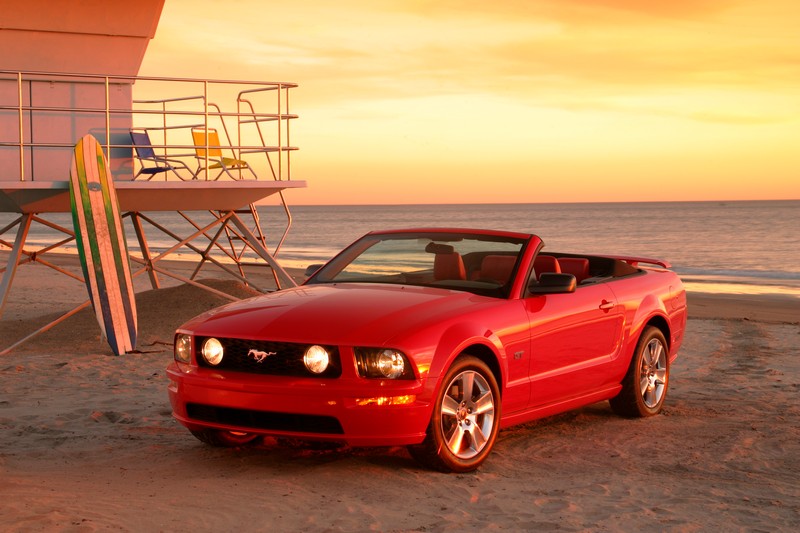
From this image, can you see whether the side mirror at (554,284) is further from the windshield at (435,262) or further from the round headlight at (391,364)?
the round headlight at (391,364)

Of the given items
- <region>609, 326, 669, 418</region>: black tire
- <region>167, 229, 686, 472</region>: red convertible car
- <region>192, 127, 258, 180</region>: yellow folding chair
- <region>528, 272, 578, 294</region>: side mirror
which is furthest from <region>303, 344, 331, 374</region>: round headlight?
<region>192, 127, 258, 180</region>: yellow folding chair

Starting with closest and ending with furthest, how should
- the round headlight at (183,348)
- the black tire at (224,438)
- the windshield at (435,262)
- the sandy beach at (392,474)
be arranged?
the sandy beach at (392,474) < the round headlight at (183,348) < the black tire at (224,438) < the windshield at (435,262)

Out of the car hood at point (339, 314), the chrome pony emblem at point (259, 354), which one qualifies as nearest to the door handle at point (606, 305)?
the car hood at point (339, 314)

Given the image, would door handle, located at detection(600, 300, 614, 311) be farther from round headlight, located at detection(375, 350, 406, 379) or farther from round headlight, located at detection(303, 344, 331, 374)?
round headlight, located at detection(303, 344, 331, 374)

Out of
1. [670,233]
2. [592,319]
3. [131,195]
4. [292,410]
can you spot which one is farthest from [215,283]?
[670,233]

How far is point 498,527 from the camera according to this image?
527 cm

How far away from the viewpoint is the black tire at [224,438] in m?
6.76

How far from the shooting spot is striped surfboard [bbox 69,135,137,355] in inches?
469

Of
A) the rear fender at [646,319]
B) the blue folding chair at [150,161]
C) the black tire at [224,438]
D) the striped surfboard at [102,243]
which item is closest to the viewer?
the black tire at [224,438]

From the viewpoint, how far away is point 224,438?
22.5 feet

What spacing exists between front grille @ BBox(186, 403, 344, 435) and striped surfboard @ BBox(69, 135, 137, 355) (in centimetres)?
610

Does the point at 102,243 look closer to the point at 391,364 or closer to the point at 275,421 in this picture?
the point at 275,421

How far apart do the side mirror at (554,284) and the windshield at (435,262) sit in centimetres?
20

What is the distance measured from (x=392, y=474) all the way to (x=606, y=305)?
2435 millimetres
